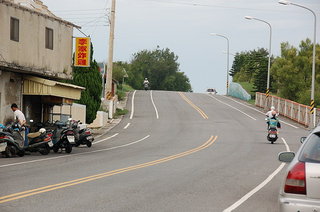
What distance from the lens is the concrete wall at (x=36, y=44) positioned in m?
23.4

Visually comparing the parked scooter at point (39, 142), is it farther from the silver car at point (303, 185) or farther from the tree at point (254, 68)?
the tree at point (254, 68)

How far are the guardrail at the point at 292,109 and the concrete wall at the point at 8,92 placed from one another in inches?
970

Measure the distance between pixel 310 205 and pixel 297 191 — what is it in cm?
22

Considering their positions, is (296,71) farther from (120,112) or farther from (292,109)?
(120,112)

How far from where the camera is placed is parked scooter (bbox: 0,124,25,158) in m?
19.7

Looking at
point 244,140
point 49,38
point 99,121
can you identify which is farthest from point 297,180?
point 99,121

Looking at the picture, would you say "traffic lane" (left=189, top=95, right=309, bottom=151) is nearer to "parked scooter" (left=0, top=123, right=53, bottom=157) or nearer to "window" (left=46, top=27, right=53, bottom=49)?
"parked scooter" (left=0, top=123, right=53, bottom=157)

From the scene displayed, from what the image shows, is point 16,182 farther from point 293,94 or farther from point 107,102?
point 293,94

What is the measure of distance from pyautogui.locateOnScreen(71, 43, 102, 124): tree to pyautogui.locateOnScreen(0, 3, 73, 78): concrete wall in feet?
24.1

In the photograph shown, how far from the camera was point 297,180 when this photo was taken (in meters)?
6.80

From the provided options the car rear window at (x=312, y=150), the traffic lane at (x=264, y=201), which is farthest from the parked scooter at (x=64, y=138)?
the car rear window at (x=312, y=150)

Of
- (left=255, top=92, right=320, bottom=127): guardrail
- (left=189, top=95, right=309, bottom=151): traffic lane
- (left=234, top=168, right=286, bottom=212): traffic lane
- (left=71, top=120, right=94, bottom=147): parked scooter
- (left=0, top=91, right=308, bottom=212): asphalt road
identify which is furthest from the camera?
(left=255, top=92, right=320, bottom=127): guardrail

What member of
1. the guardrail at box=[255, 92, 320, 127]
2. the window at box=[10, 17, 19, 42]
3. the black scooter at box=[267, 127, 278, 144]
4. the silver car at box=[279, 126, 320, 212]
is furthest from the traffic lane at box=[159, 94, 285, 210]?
the window at box=[10, 17, 19, 42]

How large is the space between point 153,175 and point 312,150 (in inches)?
314
